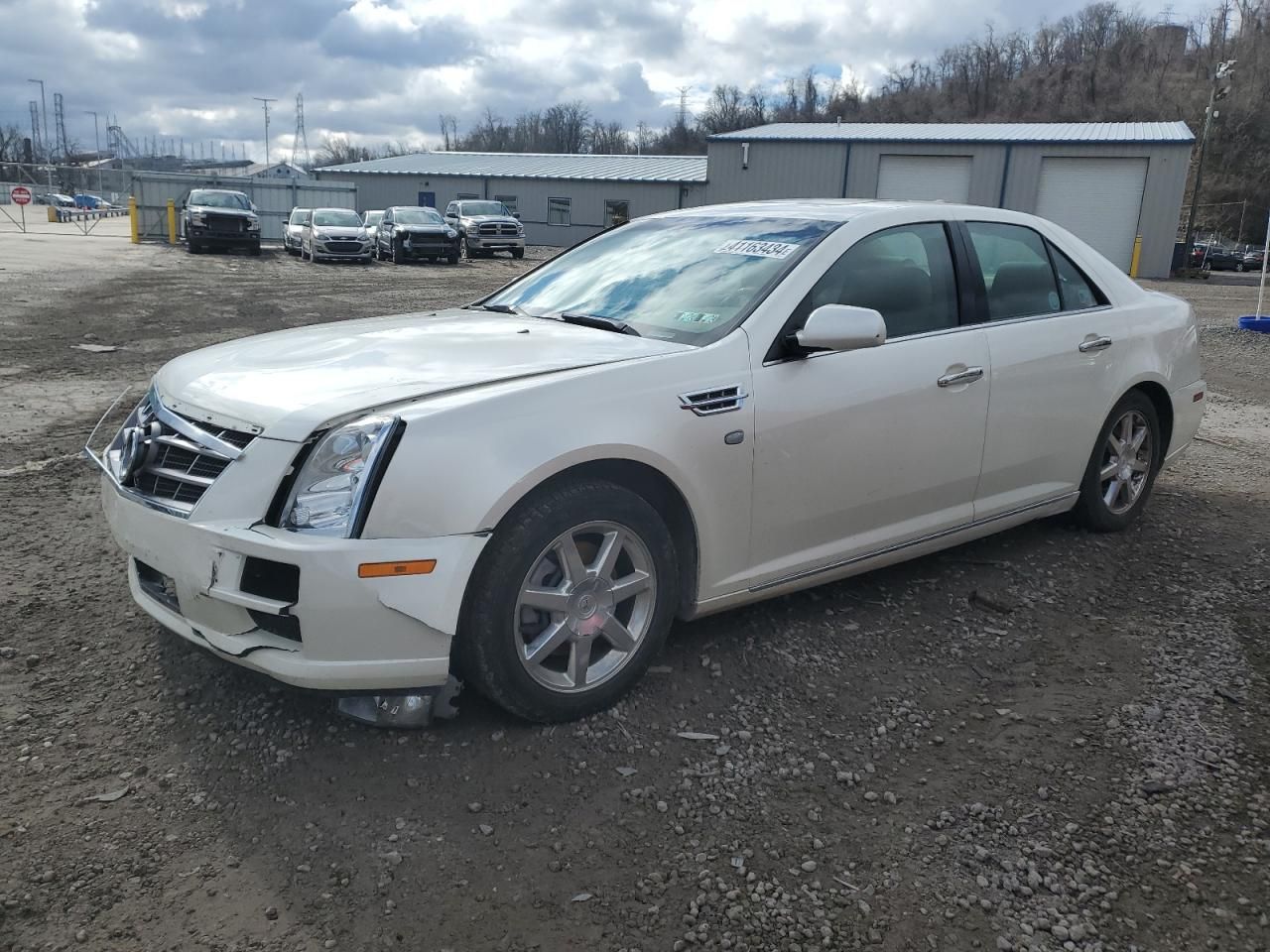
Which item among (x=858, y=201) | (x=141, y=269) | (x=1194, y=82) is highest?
(x=1194, y=82)

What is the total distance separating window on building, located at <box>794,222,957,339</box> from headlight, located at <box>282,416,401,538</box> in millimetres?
1626

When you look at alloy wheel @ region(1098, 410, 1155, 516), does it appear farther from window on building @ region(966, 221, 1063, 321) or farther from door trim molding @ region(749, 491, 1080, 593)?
window on building @ region(966, 221, 1063, 321)

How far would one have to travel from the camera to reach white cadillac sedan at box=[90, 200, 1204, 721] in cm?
272

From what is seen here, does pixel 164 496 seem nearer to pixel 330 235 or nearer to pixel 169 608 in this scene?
pixel 169 608

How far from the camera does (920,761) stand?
9.82ft

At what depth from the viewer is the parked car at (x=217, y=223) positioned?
2944 cm

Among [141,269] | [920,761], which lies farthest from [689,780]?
[141,269]

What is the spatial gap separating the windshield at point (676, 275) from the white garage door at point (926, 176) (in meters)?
34.3

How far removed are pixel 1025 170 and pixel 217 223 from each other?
2663cm

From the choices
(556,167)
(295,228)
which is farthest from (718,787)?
(556,167)

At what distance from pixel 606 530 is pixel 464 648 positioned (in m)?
0.55

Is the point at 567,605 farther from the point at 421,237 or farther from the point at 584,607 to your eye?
the point at 421,237

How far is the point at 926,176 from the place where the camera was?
36656mm

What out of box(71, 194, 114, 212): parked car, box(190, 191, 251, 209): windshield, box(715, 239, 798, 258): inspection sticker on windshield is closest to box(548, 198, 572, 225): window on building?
box(190, 191, 251, 209): windshield
